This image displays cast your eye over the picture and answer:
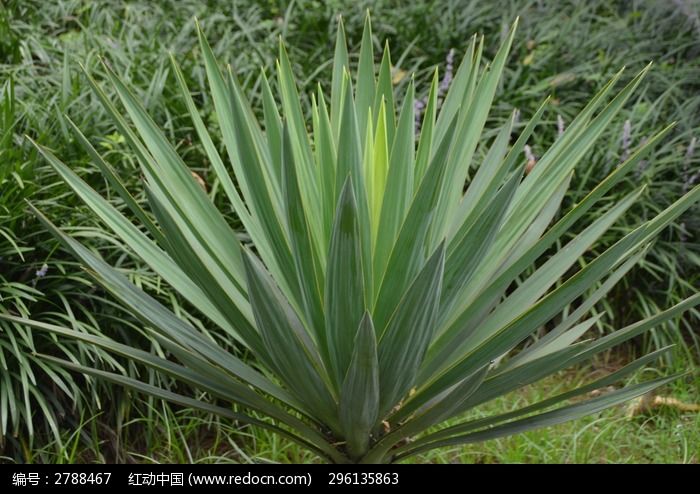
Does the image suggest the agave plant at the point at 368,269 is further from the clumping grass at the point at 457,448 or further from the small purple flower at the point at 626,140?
the small purple flower at the point at 626,140

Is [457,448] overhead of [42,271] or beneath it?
beneath

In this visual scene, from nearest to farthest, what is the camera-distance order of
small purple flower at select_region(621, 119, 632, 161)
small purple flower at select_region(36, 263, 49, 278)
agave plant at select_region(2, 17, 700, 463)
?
1. agave plant at select_region(2, 17, 700, 463)
2. small purple flower at select_region(36, 263, 49, 278)
3. small purple flower at select_region(621, 119, 632, 161)

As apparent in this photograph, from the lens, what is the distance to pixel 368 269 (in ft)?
6.41

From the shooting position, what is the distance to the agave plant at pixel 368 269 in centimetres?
186

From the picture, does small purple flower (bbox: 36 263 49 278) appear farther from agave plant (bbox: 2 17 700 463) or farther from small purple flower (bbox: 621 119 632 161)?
small purple flower (bbox: 621 119 632 161)

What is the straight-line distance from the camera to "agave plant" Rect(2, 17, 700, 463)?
6.11 feet

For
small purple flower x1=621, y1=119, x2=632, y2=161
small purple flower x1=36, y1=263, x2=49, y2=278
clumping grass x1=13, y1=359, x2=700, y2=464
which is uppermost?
small purple flower x1=621, y1=119, x2=632, y2=161

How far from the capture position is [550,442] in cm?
323

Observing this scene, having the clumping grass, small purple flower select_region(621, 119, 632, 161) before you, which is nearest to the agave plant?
the clumping grass

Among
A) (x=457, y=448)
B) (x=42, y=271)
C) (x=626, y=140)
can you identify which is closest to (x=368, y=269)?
(x=457, y=448)

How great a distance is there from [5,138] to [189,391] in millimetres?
1231

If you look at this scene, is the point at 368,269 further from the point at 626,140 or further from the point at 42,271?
the point at 626,140

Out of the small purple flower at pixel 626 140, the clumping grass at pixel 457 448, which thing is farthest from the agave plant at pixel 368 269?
the small purple flower at pixel 626 140
